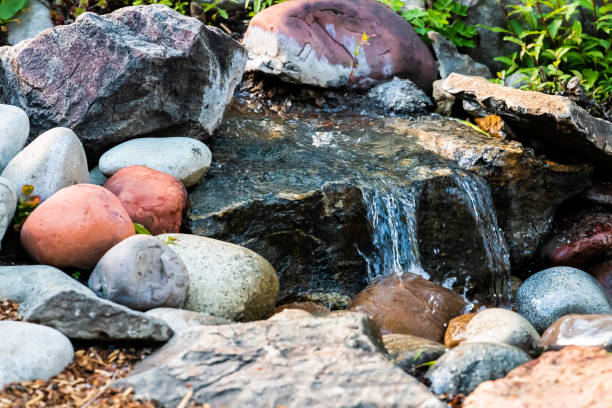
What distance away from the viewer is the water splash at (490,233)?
15.9 feet

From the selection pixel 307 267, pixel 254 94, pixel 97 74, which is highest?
pixel 97 74

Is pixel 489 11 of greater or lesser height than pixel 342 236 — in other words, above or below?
above

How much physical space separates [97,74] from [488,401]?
3446 mm

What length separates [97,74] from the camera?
14.3 feet

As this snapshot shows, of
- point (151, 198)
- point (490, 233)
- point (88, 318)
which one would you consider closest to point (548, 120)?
point (490, 233)

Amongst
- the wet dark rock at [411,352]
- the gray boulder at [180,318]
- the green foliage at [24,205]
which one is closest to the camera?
the wet dark rock at [411,352]

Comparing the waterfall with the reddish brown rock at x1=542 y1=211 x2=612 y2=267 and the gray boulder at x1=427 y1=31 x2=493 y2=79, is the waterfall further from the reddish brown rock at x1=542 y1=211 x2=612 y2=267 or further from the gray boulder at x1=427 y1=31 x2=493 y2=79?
the gray boulder at x1=427 y1=31 x2=493 y2=79

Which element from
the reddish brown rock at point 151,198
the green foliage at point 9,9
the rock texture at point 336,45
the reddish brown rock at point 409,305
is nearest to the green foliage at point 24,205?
the reddish brown rock at point 151,198

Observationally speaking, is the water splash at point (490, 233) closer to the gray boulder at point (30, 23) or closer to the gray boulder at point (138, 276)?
the gray boulder at point (138, 276)

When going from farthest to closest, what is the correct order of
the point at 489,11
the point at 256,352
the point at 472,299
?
the point at 489,11 < the point at 472,299 < the point at 256,352

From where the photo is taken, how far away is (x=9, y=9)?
699 cm

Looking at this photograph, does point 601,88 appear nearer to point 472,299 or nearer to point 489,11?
point 489,11

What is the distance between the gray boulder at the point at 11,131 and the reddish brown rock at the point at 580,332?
3431mm

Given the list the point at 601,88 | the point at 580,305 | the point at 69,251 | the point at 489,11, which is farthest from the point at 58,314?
the point at 489,11
